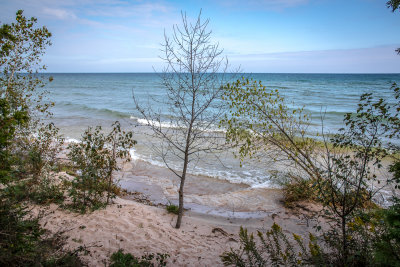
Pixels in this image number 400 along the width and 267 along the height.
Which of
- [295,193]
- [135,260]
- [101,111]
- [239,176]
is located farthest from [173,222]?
[101,111]

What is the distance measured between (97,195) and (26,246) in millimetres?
3742

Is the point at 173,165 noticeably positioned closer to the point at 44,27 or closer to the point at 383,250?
the point at 44,27

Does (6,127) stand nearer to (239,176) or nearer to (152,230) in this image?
(152,230)

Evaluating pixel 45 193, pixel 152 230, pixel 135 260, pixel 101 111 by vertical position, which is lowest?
pixel 152 230

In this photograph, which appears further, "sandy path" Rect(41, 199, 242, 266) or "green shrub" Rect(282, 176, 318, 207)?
"green shrub" Rect(282, 176, 318, 207)

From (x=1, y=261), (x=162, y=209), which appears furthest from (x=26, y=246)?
(x=162, y=209)

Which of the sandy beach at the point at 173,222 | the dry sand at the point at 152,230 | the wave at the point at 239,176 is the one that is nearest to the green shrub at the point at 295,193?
the sandy beach at the point at 173,222

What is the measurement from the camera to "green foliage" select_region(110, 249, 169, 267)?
4062 mm

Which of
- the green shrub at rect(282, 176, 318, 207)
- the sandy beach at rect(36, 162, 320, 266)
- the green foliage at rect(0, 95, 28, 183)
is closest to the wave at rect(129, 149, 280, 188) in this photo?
the sandy beach at rect(36, 162, 320, 266)

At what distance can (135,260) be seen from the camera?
426cm

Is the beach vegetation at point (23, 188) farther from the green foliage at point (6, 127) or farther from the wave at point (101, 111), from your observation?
the wave at point (101, 111)

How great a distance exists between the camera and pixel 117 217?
625 cm

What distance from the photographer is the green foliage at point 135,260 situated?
4062mm

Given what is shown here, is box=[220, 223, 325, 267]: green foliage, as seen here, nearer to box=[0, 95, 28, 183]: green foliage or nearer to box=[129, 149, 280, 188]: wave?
box=[0, 95, 28, 183]: green foliage
